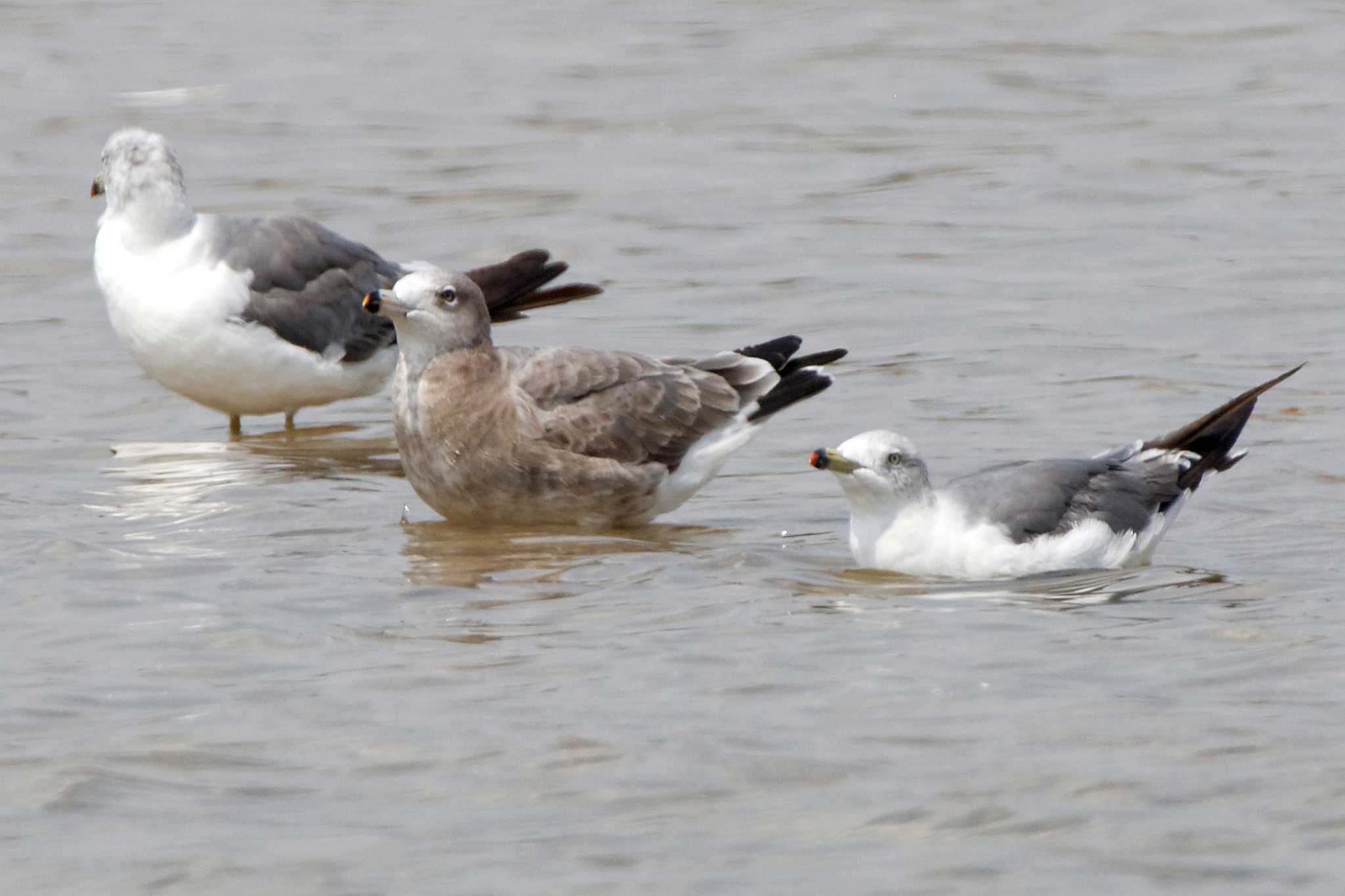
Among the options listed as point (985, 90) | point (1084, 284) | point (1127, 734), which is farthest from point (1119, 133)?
point (1127, 734)

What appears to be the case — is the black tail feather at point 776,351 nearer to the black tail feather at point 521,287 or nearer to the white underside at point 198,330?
the black tail feather at point 521,287

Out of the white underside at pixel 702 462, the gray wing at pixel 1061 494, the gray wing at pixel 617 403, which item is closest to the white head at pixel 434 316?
the gray wing at pixel 617 403

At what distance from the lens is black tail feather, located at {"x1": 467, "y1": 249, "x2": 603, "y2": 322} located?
1070 centimetres

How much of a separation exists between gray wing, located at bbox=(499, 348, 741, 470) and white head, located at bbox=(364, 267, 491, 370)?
228 mm

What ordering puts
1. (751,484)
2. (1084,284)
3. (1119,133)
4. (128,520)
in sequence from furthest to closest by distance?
(1119,133)
(1084,284)
(751,484)
(128,520)

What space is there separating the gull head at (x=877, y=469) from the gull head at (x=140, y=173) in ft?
12.5

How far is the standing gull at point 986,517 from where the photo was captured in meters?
7.57

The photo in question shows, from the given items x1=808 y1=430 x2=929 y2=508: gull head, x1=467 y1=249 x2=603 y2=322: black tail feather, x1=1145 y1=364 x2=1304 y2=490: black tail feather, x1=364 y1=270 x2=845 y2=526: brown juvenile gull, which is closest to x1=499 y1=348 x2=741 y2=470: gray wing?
x1=364 y1=270 x2=845 y2=526: brown juvenile gull

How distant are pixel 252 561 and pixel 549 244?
602 centimetres

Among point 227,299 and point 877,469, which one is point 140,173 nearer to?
point 227,299

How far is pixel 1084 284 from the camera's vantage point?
1211 cm

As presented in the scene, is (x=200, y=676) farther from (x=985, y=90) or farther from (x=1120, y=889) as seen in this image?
(x=985, y=90)

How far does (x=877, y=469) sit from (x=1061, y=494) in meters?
0.67

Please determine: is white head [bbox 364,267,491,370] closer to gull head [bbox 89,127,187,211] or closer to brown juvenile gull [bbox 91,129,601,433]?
brown juvenile gull [bbox 91,129,601,433]
